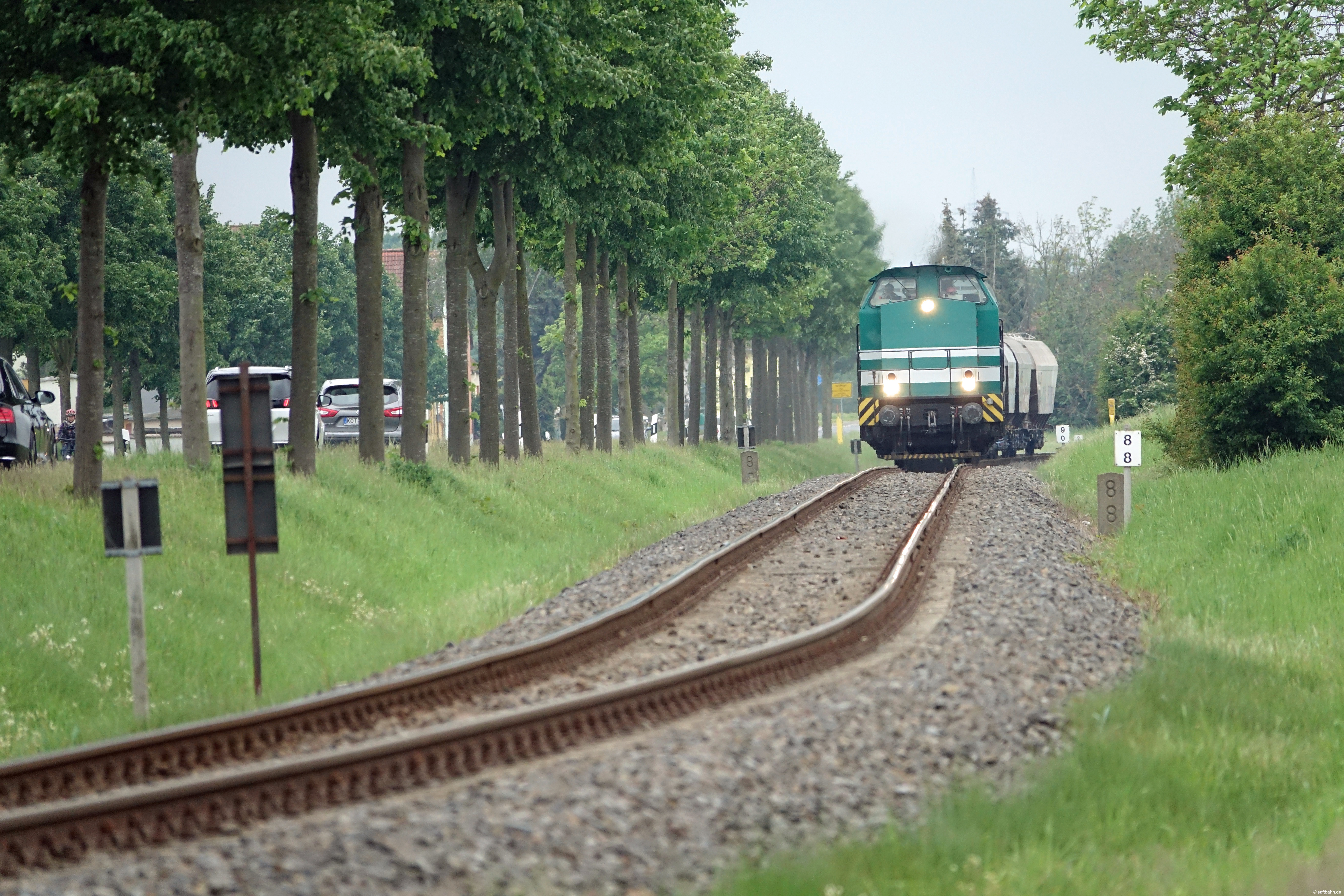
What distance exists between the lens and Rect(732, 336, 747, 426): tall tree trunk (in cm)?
5544

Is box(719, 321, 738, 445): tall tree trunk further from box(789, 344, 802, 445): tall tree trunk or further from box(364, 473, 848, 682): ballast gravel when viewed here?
box(364, 473, 848, 682): ballast gravel

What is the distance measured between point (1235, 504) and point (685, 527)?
25.4 ft

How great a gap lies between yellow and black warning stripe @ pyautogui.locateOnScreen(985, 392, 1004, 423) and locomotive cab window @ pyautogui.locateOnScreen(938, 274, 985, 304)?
2216mm

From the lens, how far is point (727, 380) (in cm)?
5069

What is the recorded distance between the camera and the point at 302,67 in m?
13.9

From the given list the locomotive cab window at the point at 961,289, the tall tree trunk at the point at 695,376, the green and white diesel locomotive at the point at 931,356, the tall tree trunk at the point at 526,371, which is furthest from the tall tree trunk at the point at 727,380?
the tall tree trunk at the point at 526,371

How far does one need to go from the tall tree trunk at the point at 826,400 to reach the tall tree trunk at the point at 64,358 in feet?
197

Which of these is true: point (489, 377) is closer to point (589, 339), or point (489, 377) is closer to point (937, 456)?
point (589, 339)

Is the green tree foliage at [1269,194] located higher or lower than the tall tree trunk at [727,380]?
higher

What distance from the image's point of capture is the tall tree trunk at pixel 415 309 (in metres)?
21.5

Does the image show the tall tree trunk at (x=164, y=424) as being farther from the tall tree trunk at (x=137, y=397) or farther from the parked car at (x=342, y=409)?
the parked car at (x=342, y=409)

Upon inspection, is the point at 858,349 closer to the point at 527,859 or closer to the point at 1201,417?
the point at 1201,417

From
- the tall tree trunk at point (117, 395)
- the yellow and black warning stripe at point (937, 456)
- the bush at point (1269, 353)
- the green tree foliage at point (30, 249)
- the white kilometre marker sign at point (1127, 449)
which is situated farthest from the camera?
the tall tree trunk at point (117, 395)

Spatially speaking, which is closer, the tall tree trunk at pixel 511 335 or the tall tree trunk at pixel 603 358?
the tall tree trunk at pixel 511 335
